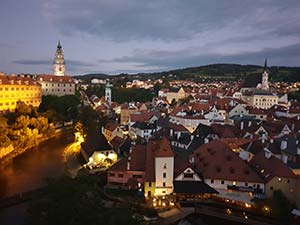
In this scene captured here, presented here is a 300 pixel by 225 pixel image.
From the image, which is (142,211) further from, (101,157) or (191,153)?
(101,157)

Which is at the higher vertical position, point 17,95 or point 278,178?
point 17,95

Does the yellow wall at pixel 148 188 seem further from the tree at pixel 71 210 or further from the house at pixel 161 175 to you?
the tree at pixel 71 210

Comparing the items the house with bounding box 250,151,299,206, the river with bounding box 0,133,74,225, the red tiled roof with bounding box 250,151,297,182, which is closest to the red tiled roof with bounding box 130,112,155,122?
the river with bounding box 0,133,74,225

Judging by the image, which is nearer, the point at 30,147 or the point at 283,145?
the point at 283,145

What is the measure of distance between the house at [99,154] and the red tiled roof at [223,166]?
7428 millimetres

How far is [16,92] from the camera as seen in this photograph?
4625 centimetres

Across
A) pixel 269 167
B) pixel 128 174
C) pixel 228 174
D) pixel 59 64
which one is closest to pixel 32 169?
pixel 128 174

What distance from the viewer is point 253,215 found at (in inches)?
677

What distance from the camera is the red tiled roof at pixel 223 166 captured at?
743 inches

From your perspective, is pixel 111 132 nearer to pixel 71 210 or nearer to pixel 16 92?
pixel 16 92

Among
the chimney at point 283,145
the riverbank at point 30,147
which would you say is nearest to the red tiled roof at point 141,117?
the riverbank at point 30,147

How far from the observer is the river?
17691 mm

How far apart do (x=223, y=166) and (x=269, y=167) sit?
2.59 m

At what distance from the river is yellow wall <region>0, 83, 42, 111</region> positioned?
13.5m
